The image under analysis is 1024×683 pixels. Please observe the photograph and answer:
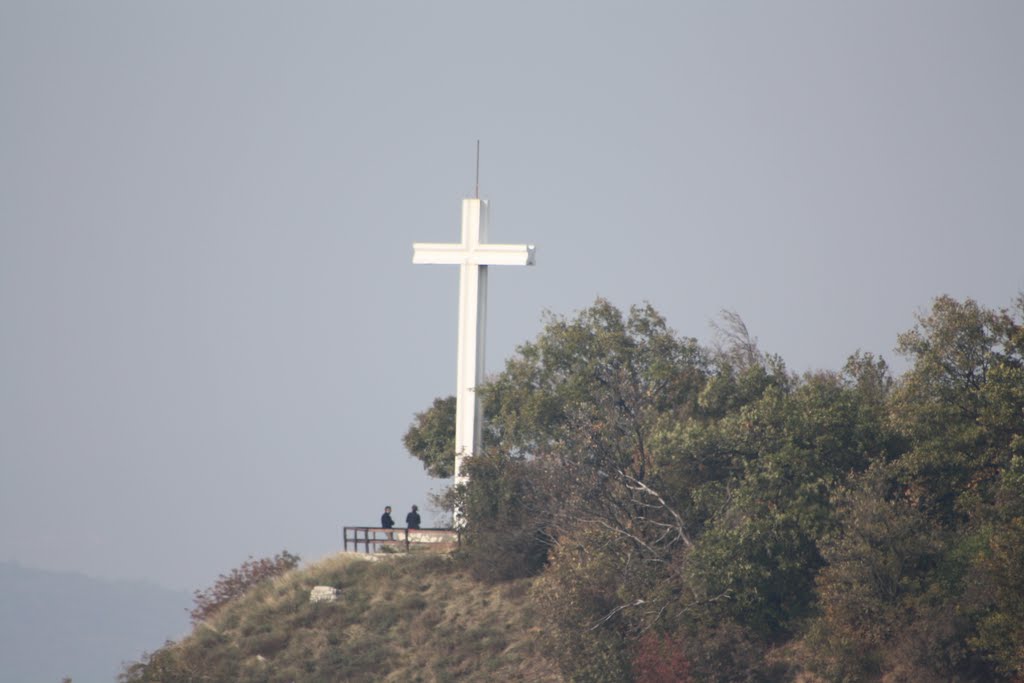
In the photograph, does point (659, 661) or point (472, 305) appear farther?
point (472, 305)

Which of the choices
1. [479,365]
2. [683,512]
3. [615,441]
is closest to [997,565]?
[683,512]

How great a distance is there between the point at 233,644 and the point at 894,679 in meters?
21.9

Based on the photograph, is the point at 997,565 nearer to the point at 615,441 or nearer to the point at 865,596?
the point at 865,596

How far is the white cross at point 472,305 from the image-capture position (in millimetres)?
48688

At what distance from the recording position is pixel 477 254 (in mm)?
49094

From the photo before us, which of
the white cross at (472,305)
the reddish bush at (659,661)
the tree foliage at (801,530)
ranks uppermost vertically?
the white cross at (472,305)

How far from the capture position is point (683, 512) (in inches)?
1570

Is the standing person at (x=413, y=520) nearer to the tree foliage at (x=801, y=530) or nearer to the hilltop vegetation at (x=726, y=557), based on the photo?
the hilltop vegetation at (x=726, y=557)

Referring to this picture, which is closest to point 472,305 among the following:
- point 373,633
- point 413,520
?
point 413,520

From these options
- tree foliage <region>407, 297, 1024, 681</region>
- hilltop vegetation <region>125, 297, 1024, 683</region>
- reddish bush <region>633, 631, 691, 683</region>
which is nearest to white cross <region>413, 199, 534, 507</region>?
hilltop vegetation <region>125, 297, 1024, 683</region>

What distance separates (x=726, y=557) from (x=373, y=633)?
13.0m

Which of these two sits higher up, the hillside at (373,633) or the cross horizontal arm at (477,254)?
the cross horizontal arm at (477,254)

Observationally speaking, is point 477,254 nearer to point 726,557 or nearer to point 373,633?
point 373,633

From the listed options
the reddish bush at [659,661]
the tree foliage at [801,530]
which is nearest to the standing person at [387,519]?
the tree foliage at [801,530]
